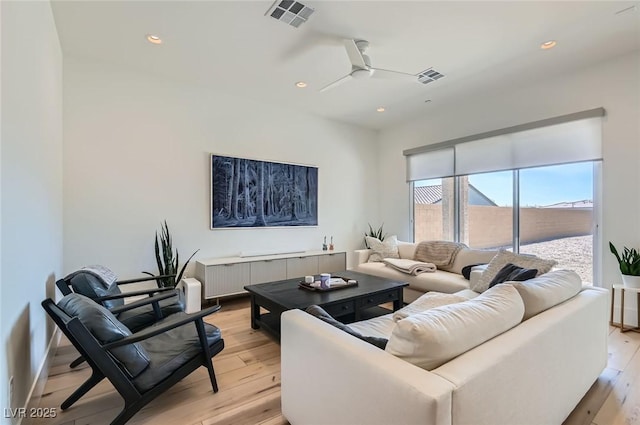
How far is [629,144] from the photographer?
3.22 meters

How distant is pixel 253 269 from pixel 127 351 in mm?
2377

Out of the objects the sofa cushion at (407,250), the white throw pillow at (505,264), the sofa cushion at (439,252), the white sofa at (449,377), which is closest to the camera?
the white sofa at (449,377)

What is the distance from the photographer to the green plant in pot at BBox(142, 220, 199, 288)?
3545 millimetres

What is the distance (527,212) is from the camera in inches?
161

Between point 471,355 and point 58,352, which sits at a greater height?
point 471,355

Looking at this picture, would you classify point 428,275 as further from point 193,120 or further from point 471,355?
point 193,120

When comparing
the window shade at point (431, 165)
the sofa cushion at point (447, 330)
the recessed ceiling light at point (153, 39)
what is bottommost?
the sofa cushion at point (447, 330)

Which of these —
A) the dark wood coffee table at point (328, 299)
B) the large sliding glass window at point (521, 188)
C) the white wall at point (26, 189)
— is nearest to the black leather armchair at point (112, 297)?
the white wall at point (26, 189)

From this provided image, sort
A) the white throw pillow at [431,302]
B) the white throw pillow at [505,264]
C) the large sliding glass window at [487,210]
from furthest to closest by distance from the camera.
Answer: the large sliding glass window at [487,210] < the white throw pillow at [505,264] < the white throw pillow at [431,302]

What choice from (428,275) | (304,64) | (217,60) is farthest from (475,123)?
(217,60)

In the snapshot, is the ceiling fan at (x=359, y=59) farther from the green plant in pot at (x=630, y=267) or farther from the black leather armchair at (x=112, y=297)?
the green plant in pot at (x=630, y=267)

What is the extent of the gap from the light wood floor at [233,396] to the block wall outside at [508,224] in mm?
1514

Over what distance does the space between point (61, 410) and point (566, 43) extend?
202 inches

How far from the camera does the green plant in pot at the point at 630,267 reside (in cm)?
299
